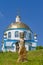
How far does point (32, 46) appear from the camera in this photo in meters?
60.2

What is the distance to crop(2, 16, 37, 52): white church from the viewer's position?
58469mm

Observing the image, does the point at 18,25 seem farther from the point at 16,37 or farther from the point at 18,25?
the point at 16,37

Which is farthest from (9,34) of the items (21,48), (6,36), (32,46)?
(21,48)

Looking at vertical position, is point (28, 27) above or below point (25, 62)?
above

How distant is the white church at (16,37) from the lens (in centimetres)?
5847

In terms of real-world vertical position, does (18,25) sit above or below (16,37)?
above

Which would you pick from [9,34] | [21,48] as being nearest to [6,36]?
[9,34]

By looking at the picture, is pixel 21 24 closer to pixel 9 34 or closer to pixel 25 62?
pixel 9 34

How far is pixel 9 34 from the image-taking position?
59.8 metres

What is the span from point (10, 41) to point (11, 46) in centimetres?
107

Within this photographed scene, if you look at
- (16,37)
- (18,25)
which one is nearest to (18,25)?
(18,25)

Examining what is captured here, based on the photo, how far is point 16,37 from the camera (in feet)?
196

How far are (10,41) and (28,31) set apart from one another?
4.33m

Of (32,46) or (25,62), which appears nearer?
(25,62)
